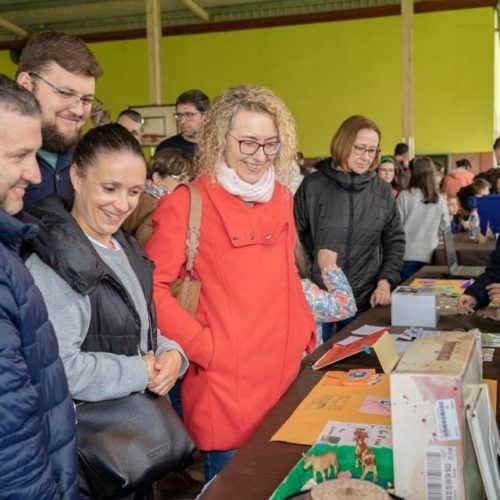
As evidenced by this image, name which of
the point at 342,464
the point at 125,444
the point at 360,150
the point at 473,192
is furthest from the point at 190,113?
the point at 473,192

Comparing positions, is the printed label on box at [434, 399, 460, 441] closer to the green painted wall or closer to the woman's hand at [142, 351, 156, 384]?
the woman's hand at [142, 351, 156, 384]

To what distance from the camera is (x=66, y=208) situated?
1.41 meters

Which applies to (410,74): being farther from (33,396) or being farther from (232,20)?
(33,396)

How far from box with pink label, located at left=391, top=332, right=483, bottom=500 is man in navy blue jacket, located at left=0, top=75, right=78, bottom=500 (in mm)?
531

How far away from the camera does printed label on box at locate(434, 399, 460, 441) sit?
871 millimetres

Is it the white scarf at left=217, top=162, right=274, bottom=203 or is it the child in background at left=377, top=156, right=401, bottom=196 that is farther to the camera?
the child in background at left=377, top=156, right=401, bottom=196

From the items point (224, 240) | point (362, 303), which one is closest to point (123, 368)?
point (224, 240)

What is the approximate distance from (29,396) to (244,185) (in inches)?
32.8

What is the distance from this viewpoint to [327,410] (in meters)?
1.39

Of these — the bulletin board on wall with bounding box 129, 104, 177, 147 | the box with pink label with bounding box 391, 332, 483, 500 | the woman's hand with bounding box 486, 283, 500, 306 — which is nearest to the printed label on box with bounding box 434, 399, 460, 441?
the box with pink label with bounding box 391, 332, 483, 500

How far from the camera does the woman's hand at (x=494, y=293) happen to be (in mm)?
2240

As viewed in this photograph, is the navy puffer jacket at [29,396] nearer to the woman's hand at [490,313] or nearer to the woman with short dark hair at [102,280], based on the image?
the woman with short dark hair at [102,280]

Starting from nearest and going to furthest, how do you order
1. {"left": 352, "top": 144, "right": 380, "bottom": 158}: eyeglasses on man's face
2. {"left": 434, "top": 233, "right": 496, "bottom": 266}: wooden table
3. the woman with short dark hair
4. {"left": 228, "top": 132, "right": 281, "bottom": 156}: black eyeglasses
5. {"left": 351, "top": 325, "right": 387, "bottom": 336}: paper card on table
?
the woman with short dark hair
{"left": 228, "top": 132, "right": 281, "bottom": 156}: black eyeglasses
{"left": 351, "top": 325, "right": 387, "bottom": 336}: paper card on table
{"left": 352, "top": 144, "right": 380, "bottom": 158}: eyeglasses on man's face
{"left": 434, "top": 233, "right": 496, "bottom": 266}: wooden table

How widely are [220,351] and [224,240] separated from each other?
28 cm
